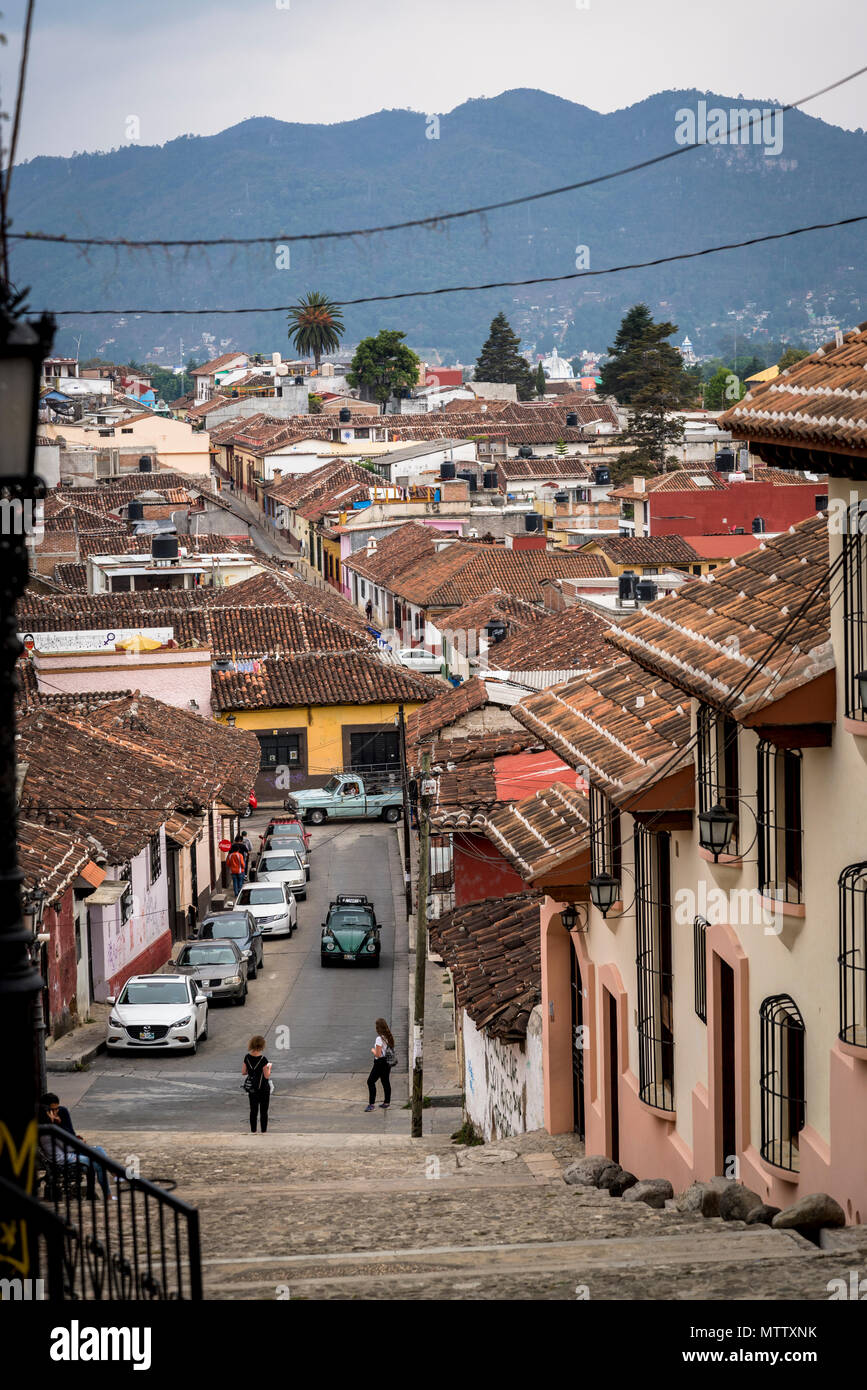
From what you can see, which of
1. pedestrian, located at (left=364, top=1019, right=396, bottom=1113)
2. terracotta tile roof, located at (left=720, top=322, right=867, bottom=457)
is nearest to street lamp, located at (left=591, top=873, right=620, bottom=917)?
terracotta tile roof, located at (left=720, top=322, right=867, bottom=457)

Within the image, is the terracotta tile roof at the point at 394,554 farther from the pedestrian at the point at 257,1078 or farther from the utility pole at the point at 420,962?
the pedestrian at the point at 257,1078

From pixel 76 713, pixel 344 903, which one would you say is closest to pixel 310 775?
pixel 76 713

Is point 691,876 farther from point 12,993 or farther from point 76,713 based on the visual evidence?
point 76,713

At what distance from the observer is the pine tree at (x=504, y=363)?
16388cm

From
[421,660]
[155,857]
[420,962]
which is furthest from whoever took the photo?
[421,660]

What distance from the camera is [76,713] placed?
40.2m

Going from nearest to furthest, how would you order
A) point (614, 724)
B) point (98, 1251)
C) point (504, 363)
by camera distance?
point (98, 1251)
point (614, 724)
point (504, 363)

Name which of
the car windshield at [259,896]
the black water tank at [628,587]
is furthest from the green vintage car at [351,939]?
the black water tank at [628,587]

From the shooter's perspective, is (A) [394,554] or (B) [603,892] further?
(A) [394,554]

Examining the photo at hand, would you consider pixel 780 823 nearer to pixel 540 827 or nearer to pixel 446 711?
pixel 540 827

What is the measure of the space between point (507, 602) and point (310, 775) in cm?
833

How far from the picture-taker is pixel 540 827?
1706cm

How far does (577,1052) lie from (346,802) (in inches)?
1362

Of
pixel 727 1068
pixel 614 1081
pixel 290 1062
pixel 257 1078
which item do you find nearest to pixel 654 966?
pixel 727 1068
